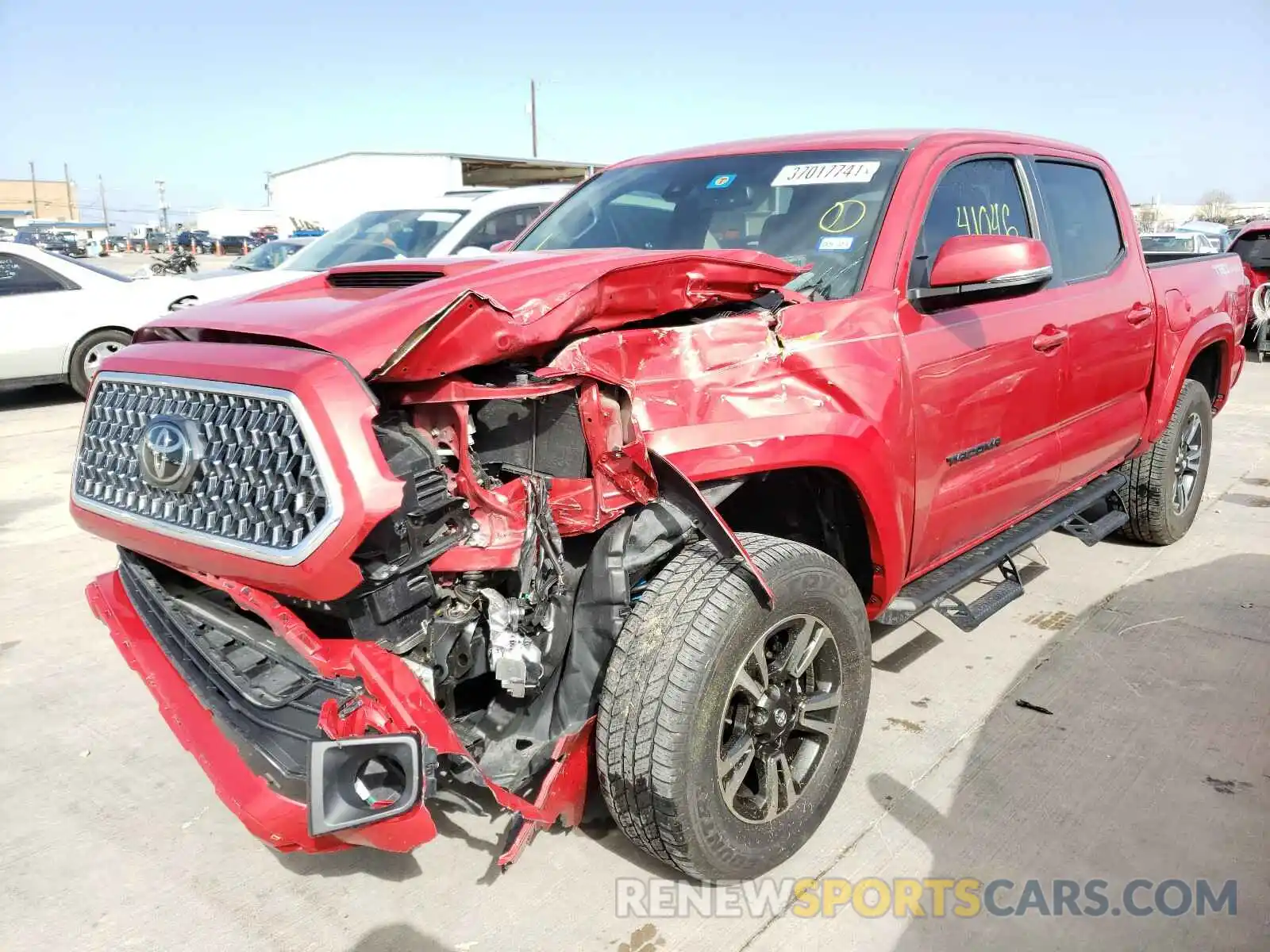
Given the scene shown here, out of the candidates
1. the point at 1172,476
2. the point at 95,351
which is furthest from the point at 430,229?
the point at 1172,476

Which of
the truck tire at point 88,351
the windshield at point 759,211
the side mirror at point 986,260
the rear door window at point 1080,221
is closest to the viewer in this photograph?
the side mirror at point 986,260

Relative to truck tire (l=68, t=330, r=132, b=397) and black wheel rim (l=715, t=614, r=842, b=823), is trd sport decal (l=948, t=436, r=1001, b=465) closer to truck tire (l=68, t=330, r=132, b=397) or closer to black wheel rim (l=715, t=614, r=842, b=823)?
black wheel rim (l=715, t=614, r=842, b=823)

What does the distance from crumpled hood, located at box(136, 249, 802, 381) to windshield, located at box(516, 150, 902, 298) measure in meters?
0.44

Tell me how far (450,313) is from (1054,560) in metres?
3.97

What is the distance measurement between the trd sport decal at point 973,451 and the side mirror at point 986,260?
556 millimetres

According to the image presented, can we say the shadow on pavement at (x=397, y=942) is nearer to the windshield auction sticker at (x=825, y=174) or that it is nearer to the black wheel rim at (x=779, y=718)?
the black wheel rim at (x=779, y=718)

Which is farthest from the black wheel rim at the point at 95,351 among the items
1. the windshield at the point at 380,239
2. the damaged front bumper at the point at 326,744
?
the damaged front bumper at the point at 326,744

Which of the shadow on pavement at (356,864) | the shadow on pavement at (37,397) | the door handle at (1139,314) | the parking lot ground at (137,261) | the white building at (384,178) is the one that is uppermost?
the white building at (384,178)

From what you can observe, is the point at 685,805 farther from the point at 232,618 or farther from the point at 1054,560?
the point at 1054,560

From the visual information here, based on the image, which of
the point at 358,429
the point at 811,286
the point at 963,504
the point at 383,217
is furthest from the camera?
the point at 383,217

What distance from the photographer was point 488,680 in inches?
93.8

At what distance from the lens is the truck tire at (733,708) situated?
6.88 ft

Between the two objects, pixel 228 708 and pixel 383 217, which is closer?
pixel 228 708

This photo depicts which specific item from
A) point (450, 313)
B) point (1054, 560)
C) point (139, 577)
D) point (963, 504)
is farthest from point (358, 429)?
point (1054, 560)
